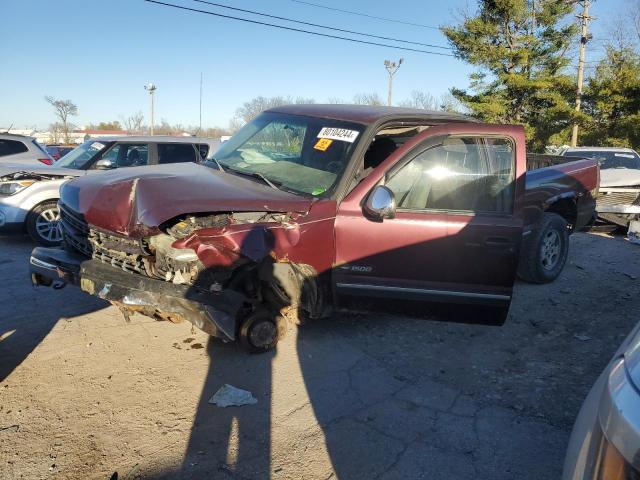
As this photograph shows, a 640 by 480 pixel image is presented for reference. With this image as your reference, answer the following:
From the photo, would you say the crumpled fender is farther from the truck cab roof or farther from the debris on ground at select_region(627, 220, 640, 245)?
the debris on ground at select_region(627, 220, 640, 245)

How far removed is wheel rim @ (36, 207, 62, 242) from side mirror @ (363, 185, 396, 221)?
18.9 feet

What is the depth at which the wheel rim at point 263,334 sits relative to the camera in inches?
149

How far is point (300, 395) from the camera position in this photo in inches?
133

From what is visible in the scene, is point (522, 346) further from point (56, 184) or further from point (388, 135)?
point (56, 184)

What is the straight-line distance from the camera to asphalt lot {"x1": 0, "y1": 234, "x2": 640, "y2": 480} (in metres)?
2.70

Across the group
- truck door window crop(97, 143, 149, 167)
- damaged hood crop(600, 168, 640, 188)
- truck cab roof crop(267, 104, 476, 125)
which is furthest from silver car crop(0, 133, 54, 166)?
damaged hood crop(600, 168, 640, 188)

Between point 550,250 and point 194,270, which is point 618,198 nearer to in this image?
point 550,250

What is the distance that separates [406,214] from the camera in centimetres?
372

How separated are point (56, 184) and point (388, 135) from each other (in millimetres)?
5428

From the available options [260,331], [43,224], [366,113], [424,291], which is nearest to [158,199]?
[260,331]

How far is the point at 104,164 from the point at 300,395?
573cm

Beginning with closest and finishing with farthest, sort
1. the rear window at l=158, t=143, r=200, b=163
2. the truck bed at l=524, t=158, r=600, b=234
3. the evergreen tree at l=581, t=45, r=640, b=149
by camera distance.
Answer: the truck bed at l=524, t=158, r=600, b=234 < the rear window at l=158, t=143, r=200, b=163 < the evergreen tree at l=581, t=45, r=640, b=149

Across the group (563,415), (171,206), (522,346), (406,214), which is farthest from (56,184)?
(563,415)

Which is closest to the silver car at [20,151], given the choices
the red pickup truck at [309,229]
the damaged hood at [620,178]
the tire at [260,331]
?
the red pickup truck at [309,229]
